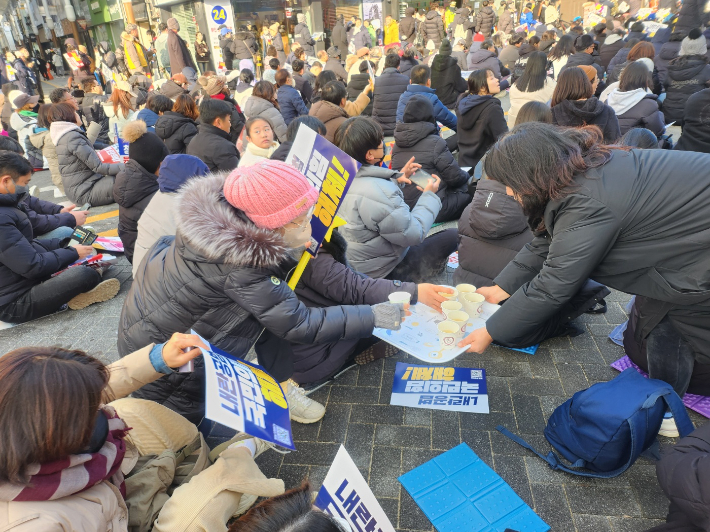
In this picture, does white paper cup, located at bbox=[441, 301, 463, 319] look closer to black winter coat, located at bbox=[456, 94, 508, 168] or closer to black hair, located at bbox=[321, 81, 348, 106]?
black winter coat, located at bbox=[456, 94, 508, 168]

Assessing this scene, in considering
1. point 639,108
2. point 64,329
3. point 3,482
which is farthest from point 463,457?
point 639,108

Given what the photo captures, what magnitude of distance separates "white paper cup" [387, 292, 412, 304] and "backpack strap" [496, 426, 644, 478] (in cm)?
92

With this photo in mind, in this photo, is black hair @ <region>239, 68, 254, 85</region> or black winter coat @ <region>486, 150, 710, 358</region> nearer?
black winter coat @ <region>486, 150, 710, 358</region>

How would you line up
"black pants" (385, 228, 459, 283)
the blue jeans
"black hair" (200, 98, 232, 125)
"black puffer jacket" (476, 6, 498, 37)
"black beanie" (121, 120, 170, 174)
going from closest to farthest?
"black pants" (385, 228, 459, 283)
"black beanie" (121, 120, 170, 174)
the blue jeans
"black hair" (200, 98, 232, 125)
"black puffer jacket" (476, 6, 498, 37)

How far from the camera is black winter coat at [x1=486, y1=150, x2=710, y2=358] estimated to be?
6.79 feet

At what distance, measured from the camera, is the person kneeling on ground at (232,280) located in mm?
2064

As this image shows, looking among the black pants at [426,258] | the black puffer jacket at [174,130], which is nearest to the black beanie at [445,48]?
the black puffer jacket at [174,130]

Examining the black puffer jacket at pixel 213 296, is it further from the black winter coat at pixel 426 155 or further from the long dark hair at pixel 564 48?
the long dark hair at pixel 564 48

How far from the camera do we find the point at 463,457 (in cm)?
256

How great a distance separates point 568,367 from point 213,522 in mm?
2454

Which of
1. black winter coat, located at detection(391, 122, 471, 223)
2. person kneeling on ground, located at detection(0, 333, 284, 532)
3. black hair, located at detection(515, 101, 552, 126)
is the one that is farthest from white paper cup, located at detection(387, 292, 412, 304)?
black winter coat, located at detection(391, 122, 471, 223)

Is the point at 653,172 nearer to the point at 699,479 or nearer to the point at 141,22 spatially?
the point at 699,479

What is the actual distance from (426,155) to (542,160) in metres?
3.17

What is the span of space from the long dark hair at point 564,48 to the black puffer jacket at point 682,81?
2.11 m
